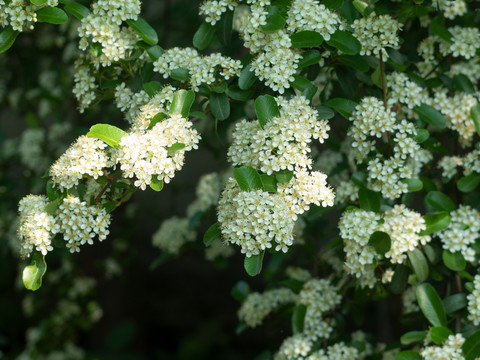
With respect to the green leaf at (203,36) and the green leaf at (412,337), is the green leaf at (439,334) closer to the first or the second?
the green leaf at (412,337)

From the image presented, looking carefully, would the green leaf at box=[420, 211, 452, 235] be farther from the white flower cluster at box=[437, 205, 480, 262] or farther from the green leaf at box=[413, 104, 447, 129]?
the green leaf at box=[413, 104, 447, 129]

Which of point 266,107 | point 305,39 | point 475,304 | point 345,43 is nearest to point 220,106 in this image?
point 266,107

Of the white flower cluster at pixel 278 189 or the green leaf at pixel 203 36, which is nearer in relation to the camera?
the white flower cluster at pixel 278 189

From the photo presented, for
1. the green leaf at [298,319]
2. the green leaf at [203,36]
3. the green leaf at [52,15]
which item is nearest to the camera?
the green leaf at [52,15]

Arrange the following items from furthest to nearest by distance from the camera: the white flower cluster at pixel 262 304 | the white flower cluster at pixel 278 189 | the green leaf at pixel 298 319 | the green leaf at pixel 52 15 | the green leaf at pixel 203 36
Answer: the white flower cluster at pixel 262 304 < the green leaf at pixel 298 319 < the green leaf at pixel 203 36 < the green leaf at pixel 52 15 < the white flower cluster at pixel 278 189

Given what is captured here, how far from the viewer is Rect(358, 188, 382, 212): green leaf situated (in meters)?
1.80

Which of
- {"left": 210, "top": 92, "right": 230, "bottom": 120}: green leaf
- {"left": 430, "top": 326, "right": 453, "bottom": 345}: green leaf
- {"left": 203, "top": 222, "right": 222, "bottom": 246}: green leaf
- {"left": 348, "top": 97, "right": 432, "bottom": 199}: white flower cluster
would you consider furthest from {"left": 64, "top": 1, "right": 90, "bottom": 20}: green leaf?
{"left": 430, "top": 326, "right": 453, "bottom": 345}: green leaf

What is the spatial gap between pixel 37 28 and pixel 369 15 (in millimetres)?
2716

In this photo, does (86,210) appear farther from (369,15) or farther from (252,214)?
(369,15)

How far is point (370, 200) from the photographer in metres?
1.80

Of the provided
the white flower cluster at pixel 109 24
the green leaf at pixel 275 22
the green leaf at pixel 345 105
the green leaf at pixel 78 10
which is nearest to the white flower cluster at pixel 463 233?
the green leaf at pixel 345 105

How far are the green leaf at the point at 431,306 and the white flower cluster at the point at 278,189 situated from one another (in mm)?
532

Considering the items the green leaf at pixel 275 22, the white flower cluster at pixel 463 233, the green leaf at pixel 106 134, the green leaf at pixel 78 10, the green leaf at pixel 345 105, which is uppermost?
the green leaf at pixel 275 22

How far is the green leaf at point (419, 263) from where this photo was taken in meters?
1.82
